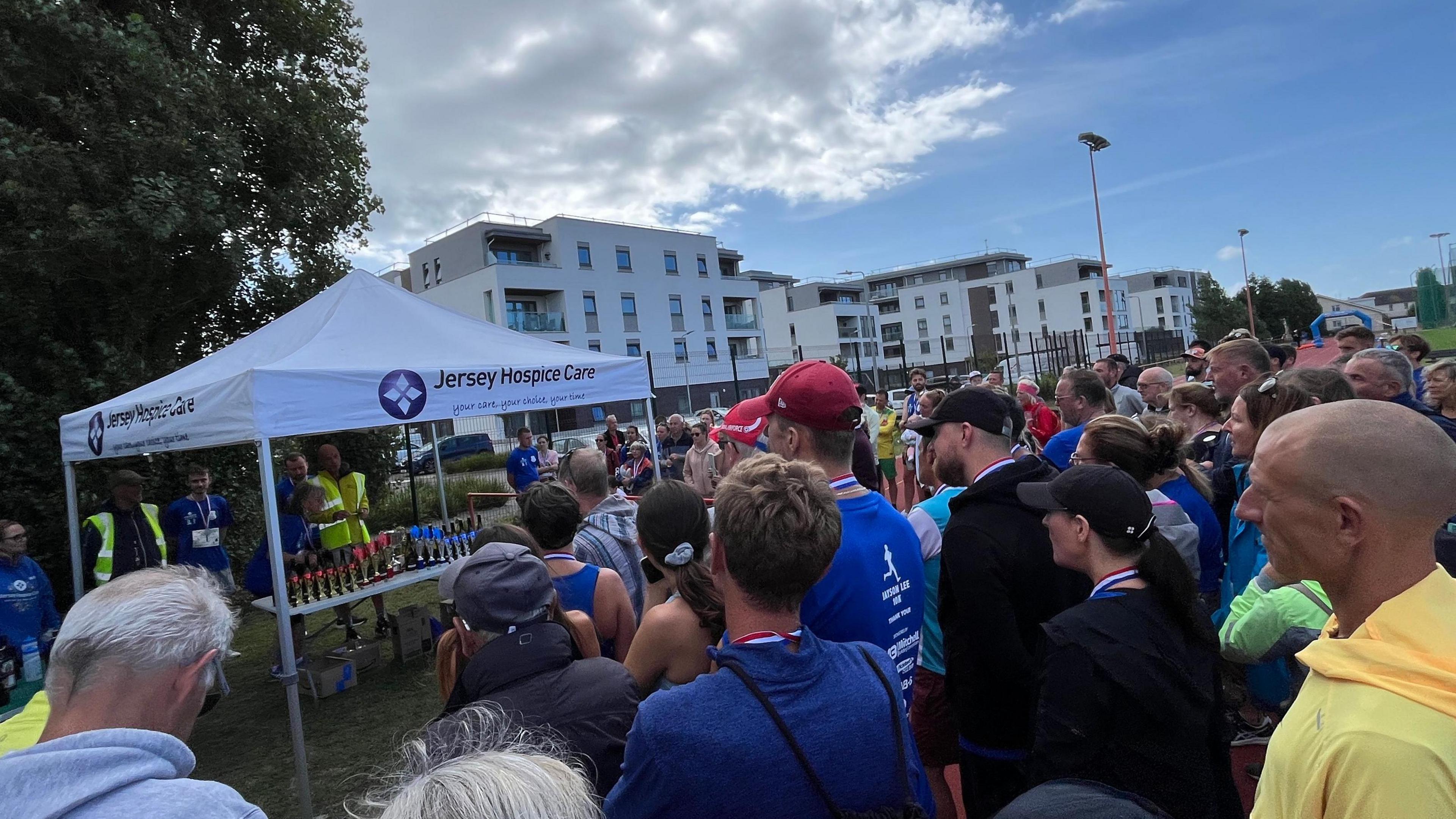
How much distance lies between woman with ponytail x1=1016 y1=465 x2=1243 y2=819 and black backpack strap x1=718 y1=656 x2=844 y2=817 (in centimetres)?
72

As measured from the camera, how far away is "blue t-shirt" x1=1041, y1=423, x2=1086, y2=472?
15.0 ft

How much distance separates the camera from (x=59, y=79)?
8.42m

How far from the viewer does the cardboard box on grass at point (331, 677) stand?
19.5ft

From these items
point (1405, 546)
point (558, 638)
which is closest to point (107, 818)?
point (558, 638)

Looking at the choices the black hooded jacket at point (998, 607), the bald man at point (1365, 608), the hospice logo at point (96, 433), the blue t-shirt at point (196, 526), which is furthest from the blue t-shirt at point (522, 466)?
the bald man at point (1365, 608)

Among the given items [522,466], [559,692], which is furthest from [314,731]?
[522,466]

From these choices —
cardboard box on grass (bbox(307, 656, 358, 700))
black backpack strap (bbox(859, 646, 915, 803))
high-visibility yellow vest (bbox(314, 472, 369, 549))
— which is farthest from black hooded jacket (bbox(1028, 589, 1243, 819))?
high-visibility yellow vest (bbox(314, 472, 369, 549))

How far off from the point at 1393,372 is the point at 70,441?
10.1 meters

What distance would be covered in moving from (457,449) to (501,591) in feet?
86.8

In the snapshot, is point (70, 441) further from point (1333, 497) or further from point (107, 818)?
point (1333, 497)

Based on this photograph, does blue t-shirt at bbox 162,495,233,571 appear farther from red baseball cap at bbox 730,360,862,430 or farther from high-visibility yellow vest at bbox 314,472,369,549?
red baseball cap at bbox 730,360,862,430

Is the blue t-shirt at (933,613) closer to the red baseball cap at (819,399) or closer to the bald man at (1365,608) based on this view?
the red baseball cap at (819,399)

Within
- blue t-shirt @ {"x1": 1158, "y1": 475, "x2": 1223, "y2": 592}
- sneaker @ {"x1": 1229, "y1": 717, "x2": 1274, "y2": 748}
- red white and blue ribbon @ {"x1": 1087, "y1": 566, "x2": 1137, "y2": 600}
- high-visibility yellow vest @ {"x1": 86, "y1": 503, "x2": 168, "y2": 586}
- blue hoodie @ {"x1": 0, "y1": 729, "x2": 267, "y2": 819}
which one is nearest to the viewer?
blue hoodie @ {"x1": 0, "y1": 729, "x2": 267, "y2": 819}

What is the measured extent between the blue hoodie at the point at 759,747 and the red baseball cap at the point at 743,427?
1.24 metres
